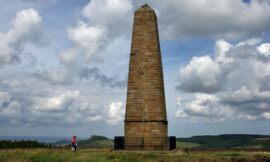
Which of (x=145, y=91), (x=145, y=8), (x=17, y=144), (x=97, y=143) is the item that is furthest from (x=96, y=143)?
(x=145, y=8)

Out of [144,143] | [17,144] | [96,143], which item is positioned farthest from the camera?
[96,143]

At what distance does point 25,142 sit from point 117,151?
13.3m

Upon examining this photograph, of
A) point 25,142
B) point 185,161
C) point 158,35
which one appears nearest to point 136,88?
point 158,35

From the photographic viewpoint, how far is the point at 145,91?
65.9 ft

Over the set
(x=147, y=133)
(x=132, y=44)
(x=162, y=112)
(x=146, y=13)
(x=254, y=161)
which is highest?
(x=146, y=13)

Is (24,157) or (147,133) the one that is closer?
(24,157)

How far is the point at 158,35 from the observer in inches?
841

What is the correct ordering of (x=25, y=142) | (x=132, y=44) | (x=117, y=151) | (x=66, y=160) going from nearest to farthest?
(x=66, y=160) → (x=117, y=151) → (x=132, y=44) → (x=25, y=142)

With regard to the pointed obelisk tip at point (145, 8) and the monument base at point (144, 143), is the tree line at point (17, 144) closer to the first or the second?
the monument base at point (144, 143)

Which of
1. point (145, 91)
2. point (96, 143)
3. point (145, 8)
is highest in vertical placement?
point (145, 8)

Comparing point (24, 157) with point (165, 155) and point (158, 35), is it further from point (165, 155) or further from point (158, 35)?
point (158, 35)

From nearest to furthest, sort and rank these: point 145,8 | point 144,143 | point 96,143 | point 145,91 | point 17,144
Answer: point 144,143 → point 145,91 → point 145,8 → point 17,144 → point 96,143

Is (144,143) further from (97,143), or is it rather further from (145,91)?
(97,143)

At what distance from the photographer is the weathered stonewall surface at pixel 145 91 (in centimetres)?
1962
